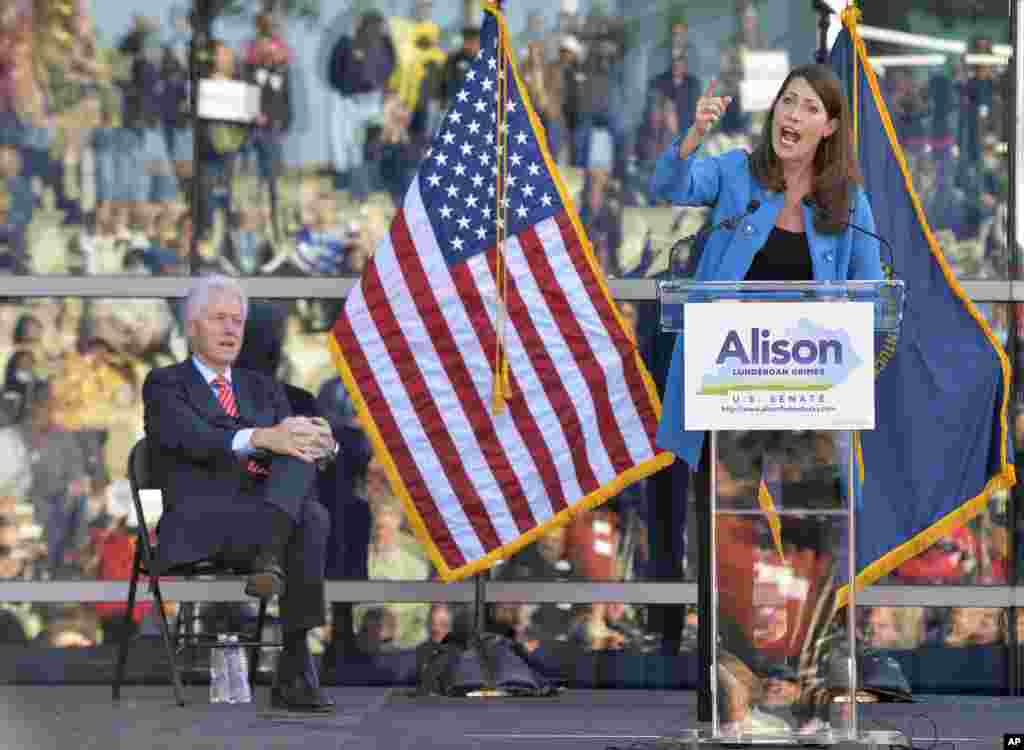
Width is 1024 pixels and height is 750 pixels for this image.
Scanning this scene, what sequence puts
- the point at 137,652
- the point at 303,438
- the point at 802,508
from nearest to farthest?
the point at 802,508 < the point at 303,438 < the point at 137,652

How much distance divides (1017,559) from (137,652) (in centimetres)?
349

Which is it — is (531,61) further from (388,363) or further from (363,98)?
(388,363)

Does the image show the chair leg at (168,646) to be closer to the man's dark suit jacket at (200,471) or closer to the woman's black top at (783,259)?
the man's dark suit jacket at (200,471)

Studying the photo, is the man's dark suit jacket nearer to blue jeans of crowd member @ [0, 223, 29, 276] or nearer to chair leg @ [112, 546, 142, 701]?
chair leg @ [112, 546, 142, 701]

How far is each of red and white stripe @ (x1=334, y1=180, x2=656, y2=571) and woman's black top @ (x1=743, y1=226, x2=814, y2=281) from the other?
158cm

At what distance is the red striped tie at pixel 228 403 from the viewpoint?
7.76 meters

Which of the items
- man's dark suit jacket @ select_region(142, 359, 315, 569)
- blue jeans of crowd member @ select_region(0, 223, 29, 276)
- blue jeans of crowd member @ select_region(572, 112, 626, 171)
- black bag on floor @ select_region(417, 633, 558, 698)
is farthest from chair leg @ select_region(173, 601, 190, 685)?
blue jeans of crowd member @ select_region(572, 112, 626, 171)

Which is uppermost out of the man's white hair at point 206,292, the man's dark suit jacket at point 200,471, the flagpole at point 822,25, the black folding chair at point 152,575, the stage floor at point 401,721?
the flagpole at point 822,25

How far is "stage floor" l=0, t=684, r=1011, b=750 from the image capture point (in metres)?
6.60

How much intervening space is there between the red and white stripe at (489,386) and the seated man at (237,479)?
521 mm

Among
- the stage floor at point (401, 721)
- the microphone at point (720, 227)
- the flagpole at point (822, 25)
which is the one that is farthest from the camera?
the flagpole at point (822, 25)

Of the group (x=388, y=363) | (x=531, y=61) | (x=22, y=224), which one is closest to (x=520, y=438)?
(x=388, y=363)

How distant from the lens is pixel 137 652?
8.66 metres

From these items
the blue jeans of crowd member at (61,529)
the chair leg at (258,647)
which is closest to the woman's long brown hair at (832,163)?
the chair leg at (258,647)
